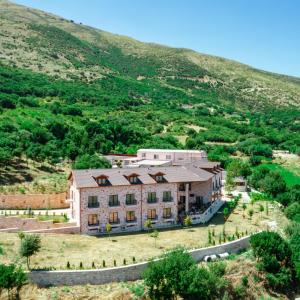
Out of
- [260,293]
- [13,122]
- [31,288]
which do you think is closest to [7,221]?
[31,288]

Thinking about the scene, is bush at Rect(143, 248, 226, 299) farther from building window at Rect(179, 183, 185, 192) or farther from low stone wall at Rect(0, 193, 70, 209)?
low stone wall at Rect(0, 193, 70, 209)

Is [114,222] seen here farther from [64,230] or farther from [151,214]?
[64,230]

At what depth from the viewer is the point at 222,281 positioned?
127 ft

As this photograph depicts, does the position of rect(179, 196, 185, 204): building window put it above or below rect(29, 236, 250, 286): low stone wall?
above

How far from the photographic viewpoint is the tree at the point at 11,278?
32406 millimetres

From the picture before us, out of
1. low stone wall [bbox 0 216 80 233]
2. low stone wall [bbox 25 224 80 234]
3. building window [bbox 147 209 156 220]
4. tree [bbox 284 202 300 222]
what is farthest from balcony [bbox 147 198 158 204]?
tree [bbox 284 202 300 222]

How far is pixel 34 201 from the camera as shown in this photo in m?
52.7

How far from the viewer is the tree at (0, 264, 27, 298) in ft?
106

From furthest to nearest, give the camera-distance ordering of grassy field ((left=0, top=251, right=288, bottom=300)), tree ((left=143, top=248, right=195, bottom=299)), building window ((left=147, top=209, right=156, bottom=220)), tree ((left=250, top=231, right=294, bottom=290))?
building window ((left=147, top=209, right=156, bottom=220))
tree ((left=250, top=231, right=294, bottom=290))
tree ((left=143, top=248, right=195, bottom=299))
grassy field ((left=0, top=251, right=288, bottom=300))

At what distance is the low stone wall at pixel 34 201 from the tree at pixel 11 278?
19.1 meters

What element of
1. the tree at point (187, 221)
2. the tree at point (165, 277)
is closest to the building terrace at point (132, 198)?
the tree at point (187, 221)

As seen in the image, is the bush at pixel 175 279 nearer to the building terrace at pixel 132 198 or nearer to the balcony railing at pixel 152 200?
the building terrace at pixel 132 198

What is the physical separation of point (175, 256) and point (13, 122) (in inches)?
2384

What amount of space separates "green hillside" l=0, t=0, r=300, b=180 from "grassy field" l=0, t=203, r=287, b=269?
22839mm
